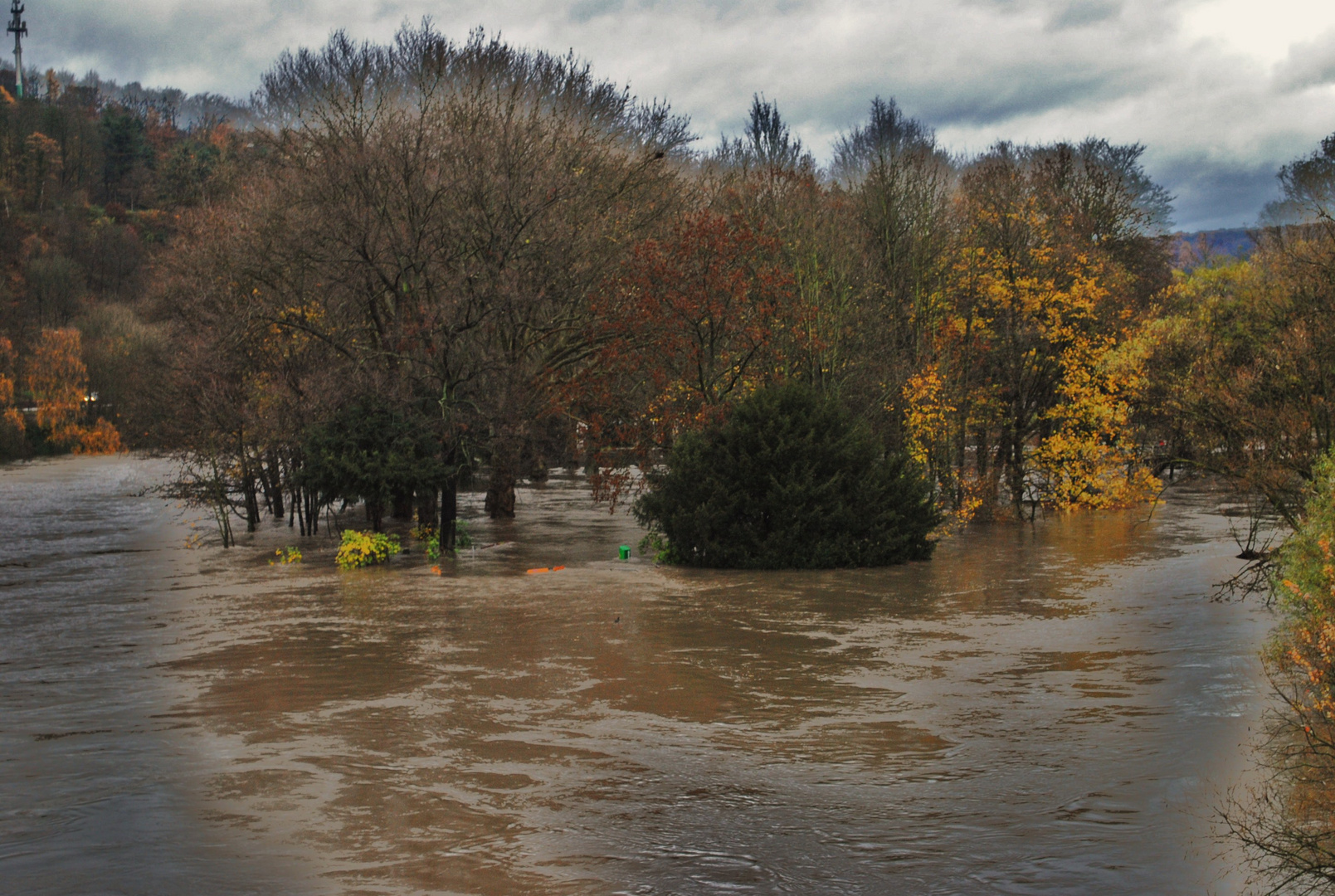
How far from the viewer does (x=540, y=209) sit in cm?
2673

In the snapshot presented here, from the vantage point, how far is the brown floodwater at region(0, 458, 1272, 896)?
8.46 meters

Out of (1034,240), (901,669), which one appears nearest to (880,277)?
(1034,240)

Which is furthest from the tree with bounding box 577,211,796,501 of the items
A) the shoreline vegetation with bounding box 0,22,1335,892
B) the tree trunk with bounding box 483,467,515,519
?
the tree trunk with bounding box 483,467,515,519

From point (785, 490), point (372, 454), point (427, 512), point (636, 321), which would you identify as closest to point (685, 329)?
point (636, 321)

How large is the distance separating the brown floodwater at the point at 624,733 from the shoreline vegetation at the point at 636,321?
3764 mm

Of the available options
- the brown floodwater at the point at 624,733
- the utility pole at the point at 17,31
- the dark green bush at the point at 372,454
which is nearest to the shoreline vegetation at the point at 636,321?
the dark green bush at the point at 372,454

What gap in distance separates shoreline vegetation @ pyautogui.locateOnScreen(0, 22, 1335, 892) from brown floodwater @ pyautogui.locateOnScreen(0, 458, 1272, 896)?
3764 mm

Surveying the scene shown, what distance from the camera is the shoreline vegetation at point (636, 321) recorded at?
24.8 m

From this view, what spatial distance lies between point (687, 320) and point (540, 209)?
4.24 meters

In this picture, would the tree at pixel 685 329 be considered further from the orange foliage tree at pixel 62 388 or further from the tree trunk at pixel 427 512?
the orange foliage tree at pixel 62 388

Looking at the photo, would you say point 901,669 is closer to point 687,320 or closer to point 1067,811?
point 1067,811

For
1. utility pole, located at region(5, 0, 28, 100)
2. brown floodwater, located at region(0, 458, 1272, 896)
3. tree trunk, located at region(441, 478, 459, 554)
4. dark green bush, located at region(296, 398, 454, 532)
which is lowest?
brown floodwater, located at region(0, 458, 1272, 896)

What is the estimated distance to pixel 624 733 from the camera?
12062 mm

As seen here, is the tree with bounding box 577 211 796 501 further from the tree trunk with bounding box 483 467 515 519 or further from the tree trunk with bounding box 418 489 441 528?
the tree trunk with bounding box 483 467 515 519
